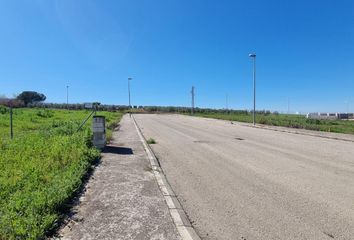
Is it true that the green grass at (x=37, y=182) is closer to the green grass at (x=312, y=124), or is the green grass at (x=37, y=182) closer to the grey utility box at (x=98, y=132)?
the grey utility box at (x=98, y=132)

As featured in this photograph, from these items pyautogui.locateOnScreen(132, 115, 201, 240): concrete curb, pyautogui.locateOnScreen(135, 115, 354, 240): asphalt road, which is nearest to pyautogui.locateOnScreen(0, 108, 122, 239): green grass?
pyautogui.locateOnScreen(132, 115, 201, 240): concrete curb

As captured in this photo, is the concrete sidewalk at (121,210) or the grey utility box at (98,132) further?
the grey utility box at (98,132)

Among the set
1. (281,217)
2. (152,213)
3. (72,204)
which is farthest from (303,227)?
(72,204)

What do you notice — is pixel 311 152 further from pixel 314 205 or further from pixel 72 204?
pixel 72 204

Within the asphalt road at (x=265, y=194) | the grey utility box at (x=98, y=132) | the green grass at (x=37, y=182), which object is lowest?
the asphalt road at (x=265, y=194)

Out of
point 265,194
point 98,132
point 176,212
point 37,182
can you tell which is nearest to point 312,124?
point 98,132

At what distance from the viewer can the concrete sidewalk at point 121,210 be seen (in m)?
4.81

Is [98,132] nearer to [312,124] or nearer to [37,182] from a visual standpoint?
[37,182]

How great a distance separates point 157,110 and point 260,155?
89.2m

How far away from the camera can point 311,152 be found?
45.9ft

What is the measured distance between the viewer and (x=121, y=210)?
5.79 m

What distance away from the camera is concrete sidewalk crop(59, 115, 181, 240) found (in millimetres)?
4809

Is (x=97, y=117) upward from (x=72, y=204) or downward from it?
upward

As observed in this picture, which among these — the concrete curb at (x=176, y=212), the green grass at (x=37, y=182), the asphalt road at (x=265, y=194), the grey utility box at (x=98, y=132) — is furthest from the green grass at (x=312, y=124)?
the green grass at (x=37, y=182)
